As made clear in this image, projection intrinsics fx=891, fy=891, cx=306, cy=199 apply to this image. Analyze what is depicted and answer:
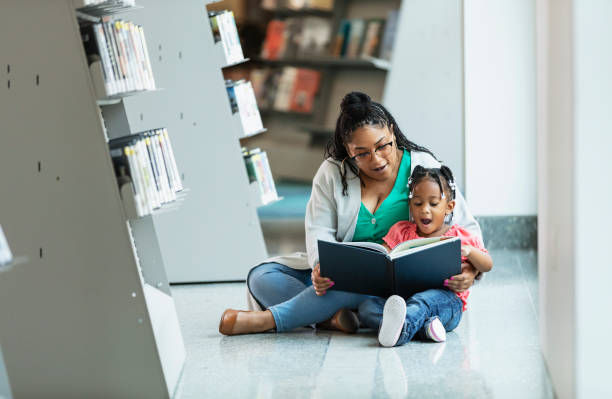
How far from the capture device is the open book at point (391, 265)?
2.84 metres

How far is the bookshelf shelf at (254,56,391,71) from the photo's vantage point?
23.6 ft

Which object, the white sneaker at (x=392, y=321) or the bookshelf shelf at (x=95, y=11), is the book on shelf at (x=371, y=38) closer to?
the white sneaker at (x=392, y=321)

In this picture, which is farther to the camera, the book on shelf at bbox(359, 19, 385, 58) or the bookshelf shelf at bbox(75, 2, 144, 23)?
the book on shelf at bbox(359, 19, 385, 58)

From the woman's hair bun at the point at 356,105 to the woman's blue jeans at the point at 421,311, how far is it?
65 centimetres

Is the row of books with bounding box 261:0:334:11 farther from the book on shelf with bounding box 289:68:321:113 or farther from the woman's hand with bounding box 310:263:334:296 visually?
the woman's hand with bounding box 310:263:334:296

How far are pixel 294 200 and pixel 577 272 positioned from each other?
5324 mm

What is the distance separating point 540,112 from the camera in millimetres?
2650

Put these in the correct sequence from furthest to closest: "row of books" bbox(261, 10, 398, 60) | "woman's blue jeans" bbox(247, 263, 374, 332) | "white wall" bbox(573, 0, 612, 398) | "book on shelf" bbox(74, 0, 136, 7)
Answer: "row of books" bbox(261, 10, 398, 60) → "woman's blue jeans" bbox(247, 263, 374, 332) → "book on shelf" bbox(74, 0, 136, 7) → "white wall" bbox(573, 0, 612, 398)

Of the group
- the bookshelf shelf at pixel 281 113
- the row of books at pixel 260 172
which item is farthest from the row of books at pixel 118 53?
the bookshelf shelf at pixel 281 113

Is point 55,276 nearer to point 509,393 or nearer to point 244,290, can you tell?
point 509,393

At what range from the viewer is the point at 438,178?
3.04m

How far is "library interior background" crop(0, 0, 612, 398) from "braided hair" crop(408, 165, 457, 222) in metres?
0.34

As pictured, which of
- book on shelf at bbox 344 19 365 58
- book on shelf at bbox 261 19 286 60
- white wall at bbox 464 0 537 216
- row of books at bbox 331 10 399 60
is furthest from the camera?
book on shelf at bbox 261 19 286 60

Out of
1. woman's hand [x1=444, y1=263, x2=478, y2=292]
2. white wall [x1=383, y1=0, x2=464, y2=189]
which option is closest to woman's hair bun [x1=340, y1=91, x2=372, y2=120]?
woman's hand [x1=444, y1=263, x2=478, y2=292]
